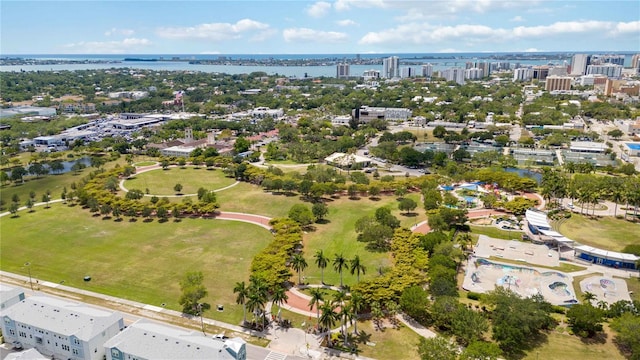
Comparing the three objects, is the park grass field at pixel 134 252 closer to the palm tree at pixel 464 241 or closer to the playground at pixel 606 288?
the palm tree at pixel 464 241

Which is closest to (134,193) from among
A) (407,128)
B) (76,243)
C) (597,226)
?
(76,243)

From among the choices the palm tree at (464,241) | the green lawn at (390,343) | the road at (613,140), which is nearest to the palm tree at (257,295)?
the green lawn at (390,343)

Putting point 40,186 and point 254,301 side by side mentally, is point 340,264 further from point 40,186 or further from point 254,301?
point 40,186

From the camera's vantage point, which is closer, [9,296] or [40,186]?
[9,296]

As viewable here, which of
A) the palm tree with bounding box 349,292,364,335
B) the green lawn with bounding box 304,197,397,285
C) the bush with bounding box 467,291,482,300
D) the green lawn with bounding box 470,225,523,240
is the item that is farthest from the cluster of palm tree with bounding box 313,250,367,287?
the green lawn with bounding box 470,225,523,240

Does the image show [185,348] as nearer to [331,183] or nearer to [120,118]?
[331,183]

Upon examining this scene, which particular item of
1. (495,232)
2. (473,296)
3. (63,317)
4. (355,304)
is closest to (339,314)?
(355,304)
